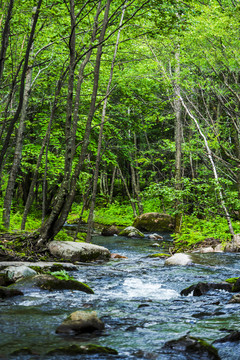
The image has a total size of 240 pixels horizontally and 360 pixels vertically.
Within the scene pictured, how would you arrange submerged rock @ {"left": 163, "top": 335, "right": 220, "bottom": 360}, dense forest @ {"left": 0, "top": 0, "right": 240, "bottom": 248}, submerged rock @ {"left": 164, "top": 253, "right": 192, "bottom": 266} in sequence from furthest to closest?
submerged rock @ {"left": 164, "top": 253, "right": 192, "bottom": 266}
dense forest @ {"left": 0, "top": 0, "right": 240, "bottom": 248}
submerged rock @ {"left": 163, "top": 335, "right": 220, "bottom": 360}

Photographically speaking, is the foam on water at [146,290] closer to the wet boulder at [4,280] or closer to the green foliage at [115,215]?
the wet boulder at [4,280]

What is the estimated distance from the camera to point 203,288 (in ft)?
20.0

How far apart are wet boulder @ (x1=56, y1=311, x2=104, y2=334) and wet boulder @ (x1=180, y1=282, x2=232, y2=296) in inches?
103

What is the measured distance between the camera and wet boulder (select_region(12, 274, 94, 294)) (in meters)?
5.88

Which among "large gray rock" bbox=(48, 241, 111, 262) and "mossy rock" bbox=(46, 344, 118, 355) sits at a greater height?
"mossy rock" bbox=(46, 344, 118, 355)

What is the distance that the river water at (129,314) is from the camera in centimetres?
341

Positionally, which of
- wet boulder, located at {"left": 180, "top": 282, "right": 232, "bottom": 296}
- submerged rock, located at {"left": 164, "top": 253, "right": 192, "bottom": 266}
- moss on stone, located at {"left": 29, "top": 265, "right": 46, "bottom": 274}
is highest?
moss on stone, located at {"left": 29, "top": 265, "right": 46, "bottom": 274}

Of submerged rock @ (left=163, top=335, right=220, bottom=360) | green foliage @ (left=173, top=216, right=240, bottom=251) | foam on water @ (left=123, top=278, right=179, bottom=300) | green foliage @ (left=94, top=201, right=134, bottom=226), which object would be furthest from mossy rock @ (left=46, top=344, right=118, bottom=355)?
green foliage @ (left=94, top=201, right=134, bottom=226)

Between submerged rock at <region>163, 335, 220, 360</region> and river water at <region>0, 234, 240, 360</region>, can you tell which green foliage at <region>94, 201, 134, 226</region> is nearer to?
river water at <region>0, 234, 240, 360</region>

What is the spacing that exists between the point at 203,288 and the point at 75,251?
4.30 m

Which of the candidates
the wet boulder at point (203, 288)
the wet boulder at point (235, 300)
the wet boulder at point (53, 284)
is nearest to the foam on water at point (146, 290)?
the wet boulder at point (203, 288)

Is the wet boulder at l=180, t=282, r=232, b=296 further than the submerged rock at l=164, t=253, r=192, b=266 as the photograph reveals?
A: No

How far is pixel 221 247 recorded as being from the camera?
39.1 ft

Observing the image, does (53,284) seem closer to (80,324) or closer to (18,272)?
(18,272)
